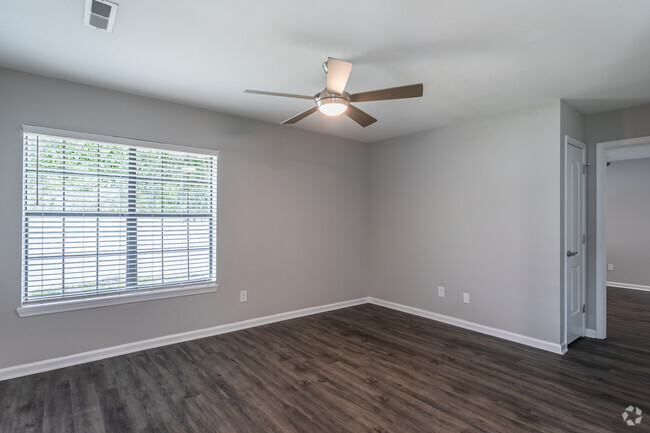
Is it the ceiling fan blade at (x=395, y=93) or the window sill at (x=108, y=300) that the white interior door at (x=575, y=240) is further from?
the window sill at (x=108, y=300)

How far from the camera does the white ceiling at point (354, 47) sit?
6.63 ft

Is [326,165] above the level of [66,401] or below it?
above

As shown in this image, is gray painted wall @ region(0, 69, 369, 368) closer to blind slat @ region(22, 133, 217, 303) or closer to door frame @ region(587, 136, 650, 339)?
blind slat @ region(22, 133, 217, 303)

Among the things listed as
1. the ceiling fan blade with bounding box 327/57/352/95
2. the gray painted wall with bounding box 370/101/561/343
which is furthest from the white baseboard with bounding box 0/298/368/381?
the ceiling fan blade with bounding box 327/57/352/95

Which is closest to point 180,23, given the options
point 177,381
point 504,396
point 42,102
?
point 42,102

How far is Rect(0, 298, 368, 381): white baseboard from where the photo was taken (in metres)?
2.83

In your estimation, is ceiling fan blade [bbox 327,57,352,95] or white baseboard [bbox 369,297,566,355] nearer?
ceiling fan blade [bbox 327,57,352,95]

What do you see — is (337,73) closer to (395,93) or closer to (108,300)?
(395,93)

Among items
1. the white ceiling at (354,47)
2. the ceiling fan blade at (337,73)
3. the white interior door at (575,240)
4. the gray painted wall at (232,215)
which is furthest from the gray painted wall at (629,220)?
the ceiling fan blade at (337,73)

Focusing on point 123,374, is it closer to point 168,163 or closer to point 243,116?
point 168,163

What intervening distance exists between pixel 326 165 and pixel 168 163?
84.5 inches

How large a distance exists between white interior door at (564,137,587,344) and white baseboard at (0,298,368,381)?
9.52 feet

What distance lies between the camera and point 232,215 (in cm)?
402

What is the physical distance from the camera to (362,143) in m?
5.42
